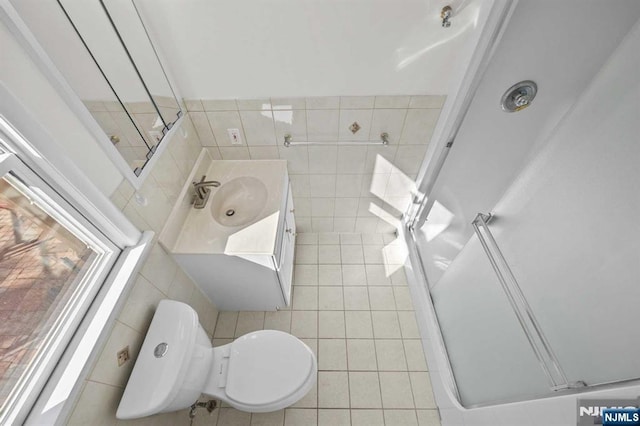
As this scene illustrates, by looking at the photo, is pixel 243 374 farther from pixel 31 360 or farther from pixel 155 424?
pixel 31 360

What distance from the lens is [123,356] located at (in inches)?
38.9

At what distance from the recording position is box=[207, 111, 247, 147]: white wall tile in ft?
Answer: 4.82

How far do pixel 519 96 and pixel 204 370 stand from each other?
171cm

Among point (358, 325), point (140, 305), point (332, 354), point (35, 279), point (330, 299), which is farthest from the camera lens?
point (330, 299)

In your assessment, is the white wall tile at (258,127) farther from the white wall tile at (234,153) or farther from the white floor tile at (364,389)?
the white floor tile at (364,389)

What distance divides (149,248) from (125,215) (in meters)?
0.17

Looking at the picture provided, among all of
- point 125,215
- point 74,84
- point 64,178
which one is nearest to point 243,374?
point 125,215

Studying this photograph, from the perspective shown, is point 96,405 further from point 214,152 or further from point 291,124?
point 291,124

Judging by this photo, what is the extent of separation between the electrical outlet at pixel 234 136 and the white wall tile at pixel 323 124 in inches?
16.7

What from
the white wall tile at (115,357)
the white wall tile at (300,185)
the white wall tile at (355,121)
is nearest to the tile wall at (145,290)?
the white wall tile at (115,357)

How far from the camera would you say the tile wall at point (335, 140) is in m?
1.43

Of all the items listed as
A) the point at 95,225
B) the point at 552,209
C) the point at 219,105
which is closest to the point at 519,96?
the point at 552,209

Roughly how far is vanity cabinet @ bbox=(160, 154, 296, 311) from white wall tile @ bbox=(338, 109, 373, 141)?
44 cm

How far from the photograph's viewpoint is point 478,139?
3.94ft
